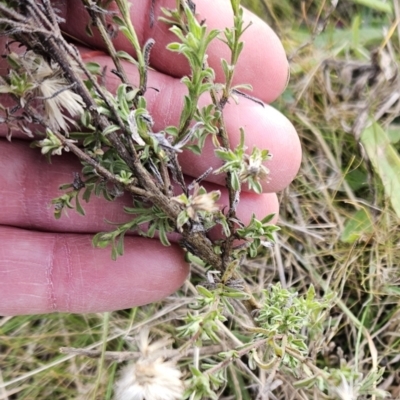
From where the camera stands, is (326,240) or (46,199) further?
(326,240)

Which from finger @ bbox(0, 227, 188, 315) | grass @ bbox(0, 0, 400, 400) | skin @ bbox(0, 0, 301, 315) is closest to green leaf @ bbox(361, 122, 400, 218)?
grass @ bbox(0, 0, 400, 400)

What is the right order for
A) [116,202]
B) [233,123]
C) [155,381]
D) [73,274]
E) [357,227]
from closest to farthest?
[155,381], [233,123], [116,202], [73,274], [357,227]

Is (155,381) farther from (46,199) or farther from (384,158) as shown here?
(384,158)

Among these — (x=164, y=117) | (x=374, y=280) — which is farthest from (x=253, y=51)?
(x=374, y=280)

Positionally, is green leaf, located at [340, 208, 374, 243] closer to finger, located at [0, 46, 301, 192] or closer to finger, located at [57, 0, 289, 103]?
finger, located at [0, 46, 301, 192]

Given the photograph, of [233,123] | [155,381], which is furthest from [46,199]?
[155,381]

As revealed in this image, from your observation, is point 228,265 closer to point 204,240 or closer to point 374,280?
point 204,240


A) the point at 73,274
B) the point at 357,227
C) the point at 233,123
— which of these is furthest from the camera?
the point at 357,227

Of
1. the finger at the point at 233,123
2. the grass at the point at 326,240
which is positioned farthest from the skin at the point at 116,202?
the grass at the point at 326,240
